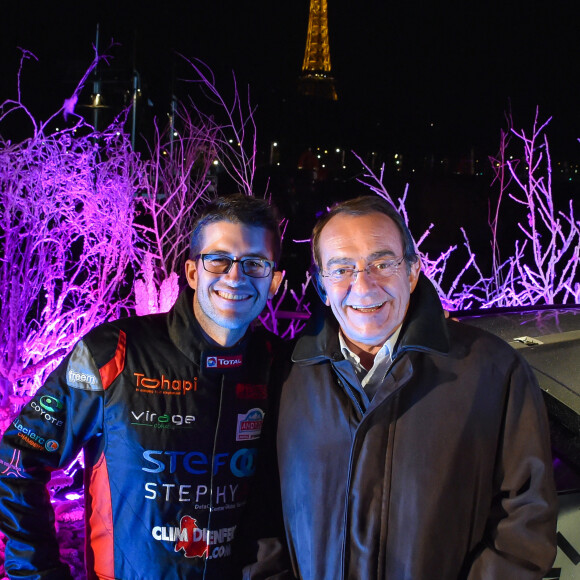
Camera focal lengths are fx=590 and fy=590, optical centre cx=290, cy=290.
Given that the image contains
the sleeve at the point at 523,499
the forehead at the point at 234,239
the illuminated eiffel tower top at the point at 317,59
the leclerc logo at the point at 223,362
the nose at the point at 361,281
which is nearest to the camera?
the sleeve at the point at 523,499

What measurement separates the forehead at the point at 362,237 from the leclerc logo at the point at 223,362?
49 centimetres

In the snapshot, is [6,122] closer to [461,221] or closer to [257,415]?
[257,415]

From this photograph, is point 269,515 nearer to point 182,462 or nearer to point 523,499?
point 182,462

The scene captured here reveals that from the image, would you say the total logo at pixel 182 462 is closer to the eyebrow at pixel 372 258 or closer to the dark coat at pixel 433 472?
the dark coat at pixel 433 472

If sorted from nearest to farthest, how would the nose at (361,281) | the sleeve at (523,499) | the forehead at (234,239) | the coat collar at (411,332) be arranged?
the sleeve at (523,499) → the coat collar at (411,332) → the nose at (361,281) → the forehead at (234,239)

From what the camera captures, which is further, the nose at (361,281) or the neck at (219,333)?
the neck at (219,333)

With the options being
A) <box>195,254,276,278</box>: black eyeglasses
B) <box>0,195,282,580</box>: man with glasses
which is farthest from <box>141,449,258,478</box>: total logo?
<box>195,254,276,278</box>: black eyeglasses

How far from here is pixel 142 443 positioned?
2066 mm

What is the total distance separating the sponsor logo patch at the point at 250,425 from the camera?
2.11 m

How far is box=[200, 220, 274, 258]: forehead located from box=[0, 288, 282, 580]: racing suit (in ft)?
1.09

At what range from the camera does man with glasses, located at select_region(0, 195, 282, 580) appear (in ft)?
6.69

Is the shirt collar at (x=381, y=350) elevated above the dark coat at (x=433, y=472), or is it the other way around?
the shirt collar at (x=381, y=350)

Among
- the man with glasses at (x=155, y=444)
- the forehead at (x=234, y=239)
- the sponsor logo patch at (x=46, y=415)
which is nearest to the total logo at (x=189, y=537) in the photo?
the man with glasses at (x=155, y=444)

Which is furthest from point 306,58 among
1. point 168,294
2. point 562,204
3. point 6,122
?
point 168,294
